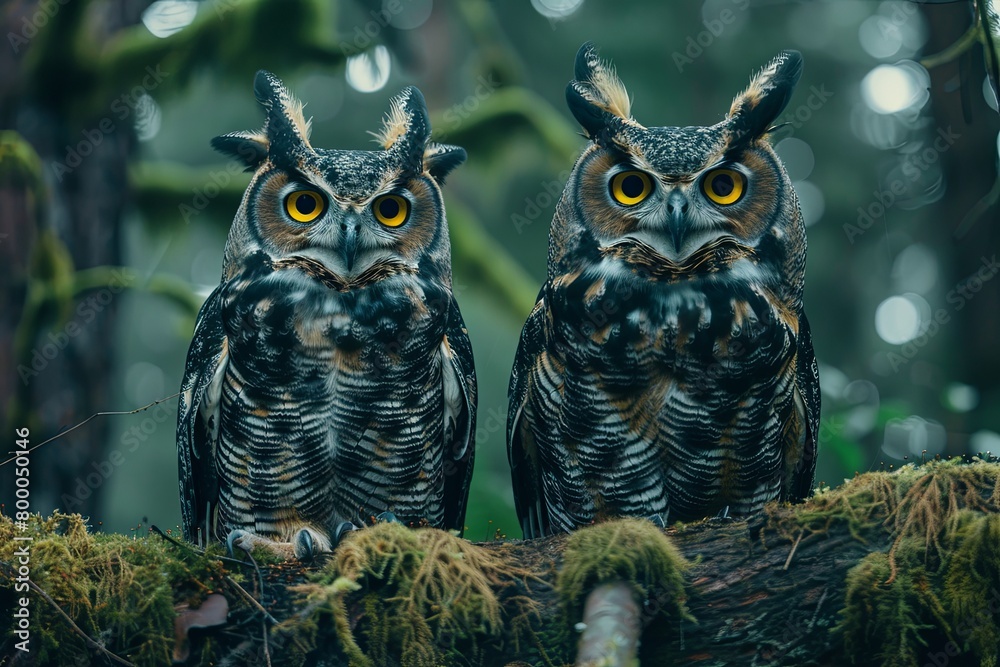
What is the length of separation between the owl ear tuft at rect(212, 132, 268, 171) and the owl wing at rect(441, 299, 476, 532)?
3.18ft

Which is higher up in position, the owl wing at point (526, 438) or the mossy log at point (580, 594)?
the owl wing at point (526, 438)

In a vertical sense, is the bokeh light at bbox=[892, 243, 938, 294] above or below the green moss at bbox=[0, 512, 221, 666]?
above

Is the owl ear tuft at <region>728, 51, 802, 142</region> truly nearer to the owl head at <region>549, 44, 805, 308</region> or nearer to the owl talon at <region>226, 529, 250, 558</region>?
the owl head at <region>549, 44, 805, 308</region>

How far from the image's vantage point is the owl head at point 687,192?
335cm

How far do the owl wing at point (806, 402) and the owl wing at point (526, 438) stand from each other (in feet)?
3.24

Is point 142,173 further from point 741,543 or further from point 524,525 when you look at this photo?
point 741,543

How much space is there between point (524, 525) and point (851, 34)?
9.66 m

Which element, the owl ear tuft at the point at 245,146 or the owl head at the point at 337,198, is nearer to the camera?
the owl head at the point at 337,198

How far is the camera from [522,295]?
228 inches

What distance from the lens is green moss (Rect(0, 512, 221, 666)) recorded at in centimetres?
252

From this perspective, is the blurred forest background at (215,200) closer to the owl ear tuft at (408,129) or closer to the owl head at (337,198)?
the owl head at (337,198)

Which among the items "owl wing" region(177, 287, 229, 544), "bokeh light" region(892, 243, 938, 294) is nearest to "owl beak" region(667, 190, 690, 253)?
"owl wing" region(177, 287, 229, 544)

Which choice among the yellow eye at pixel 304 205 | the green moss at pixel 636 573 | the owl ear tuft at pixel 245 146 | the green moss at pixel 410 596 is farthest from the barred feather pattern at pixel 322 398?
the green moss at pixel 636 573

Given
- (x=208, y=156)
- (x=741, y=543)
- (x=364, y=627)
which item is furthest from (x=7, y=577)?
(x=208, y=156)
